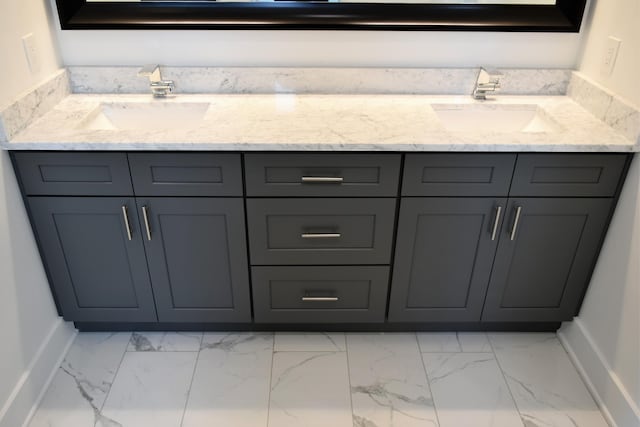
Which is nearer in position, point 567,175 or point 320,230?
point 567,175

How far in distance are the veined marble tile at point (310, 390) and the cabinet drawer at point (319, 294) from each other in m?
0.15

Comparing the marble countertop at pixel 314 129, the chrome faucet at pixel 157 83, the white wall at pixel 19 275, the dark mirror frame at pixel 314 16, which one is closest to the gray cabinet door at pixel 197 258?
the marble countertop at pixel 314 129

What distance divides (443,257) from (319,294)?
50 cm

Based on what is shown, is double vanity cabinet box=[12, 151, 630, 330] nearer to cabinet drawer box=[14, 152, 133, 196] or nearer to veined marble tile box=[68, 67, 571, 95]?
cabinet drawer box=[14, 152, 133, 196]

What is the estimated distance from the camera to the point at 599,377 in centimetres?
176

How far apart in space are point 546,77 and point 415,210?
0.87 m

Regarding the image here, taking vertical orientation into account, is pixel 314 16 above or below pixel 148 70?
above

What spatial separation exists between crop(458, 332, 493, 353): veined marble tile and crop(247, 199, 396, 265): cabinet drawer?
0.54 m

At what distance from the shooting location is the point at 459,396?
1756mm

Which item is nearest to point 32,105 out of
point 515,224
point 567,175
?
point 515,224

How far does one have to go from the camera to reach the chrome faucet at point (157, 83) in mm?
1818

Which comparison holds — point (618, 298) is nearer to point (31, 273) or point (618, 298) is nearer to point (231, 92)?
point (231, 92)

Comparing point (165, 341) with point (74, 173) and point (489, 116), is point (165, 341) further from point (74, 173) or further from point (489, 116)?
point (489, 116)

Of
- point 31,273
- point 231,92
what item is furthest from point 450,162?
point 31,273
